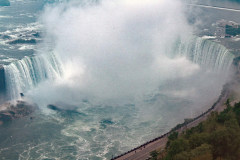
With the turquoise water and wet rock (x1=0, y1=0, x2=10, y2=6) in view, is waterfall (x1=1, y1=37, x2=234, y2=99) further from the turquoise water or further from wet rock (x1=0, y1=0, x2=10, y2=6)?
wet rock (x1=0, y1=0, x2=10, y2=6)

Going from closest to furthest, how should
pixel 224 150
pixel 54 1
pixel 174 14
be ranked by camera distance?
pixel 224 150, pixel 174 14, pixel 54 1

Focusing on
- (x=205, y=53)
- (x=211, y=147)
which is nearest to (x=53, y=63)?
(x=205, y=53)

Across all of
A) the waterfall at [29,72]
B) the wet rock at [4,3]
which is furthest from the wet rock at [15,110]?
the wet rock at [4,3]

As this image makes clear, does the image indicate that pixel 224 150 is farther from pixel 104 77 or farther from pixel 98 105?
pixel 104 77

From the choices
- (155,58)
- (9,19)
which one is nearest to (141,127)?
(155,58)

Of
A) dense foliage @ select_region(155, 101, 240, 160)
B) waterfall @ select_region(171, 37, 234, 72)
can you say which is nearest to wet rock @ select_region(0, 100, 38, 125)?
dense foliage @ select_region(155, 101, 240, 160)
